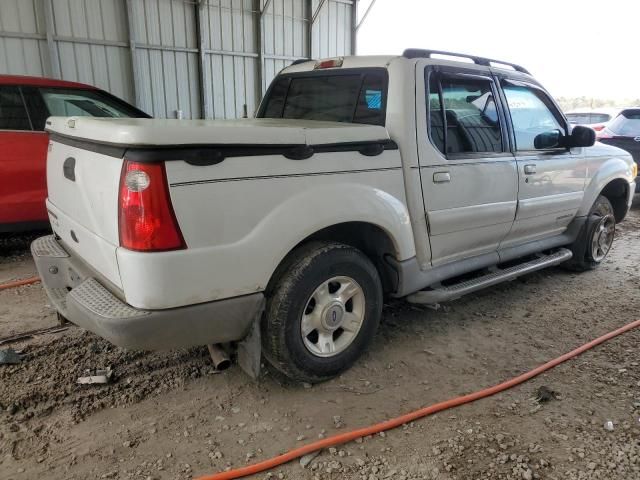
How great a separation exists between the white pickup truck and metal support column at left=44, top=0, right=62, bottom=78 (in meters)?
6.28

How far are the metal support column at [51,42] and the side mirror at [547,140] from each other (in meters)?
8.09

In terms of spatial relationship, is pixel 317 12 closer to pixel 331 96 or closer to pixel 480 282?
pixel 331 96

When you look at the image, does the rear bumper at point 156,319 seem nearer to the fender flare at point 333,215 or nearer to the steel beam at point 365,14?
the fender flare at point 333,215

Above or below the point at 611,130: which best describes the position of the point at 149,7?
above

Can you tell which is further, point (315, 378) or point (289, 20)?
point (289, 20)

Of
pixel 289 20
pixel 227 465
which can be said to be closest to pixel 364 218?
pixel 227 465

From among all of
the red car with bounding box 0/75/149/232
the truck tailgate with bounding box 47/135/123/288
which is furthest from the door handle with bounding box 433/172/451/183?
the red car with bounding box 0/75/149/232

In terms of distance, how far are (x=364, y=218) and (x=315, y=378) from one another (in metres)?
0.96

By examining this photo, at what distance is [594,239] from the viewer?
4.91 meters

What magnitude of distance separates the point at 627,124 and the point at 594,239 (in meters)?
5.36

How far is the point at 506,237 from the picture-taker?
392cm

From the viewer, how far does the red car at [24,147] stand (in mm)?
4805

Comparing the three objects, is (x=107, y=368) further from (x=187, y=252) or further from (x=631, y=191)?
(x=631, y=191)

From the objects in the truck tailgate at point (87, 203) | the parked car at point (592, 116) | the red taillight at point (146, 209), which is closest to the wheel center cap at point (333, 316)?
the red taillight at point (146, 209)
